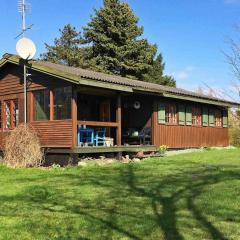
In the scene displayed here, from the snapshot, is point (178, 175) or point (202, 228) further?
point (178, 175)

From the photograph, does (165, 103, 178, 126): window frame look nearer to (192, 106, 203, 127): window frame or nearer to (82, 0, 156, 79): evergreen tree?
(192, 106, 203, 127): window frame

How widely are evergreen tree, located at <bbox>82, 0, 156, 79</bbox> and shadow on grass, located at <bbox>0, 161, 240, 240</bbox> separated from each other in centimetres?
2801

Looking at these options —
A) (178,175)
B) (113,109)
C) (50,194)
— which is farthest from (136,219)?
(113,109)

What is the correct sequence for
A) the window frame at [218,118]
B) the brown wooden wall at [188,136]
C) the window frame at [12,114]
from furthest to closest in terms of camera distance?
the window frame at [218,118], the brown wooden wall at [188,136], the window frame at [12,114]

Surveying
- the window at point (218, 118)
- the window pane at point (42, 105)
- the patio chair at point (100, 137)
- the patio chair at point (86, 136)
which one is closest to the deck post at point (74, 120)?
the patio chair at point (86, 136)

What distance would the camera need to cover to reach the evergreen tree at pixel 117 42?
40.7m

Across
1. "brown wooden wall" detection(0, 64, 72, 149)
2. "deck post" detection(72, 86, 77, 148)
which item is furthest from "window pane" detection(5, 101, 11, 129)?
"deck post" detection(72, 86, 77, 148)

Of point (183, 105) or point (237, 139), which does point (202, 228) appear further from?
point (237, 139)

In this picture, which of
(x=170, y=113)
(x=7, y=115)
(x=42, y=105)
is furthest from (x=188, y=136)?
(x=7, y=115)

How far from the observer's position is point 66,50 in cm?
4919

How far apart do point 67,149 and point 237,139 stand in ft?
55.4

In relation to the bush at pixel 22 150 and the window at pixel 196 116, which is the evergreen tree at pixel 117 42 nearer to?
the window at pixel 196 116

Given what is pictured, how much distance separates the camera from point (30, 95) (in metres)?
19.0

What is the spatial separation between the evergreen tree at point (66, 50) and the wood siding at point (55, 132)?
1016 inches
